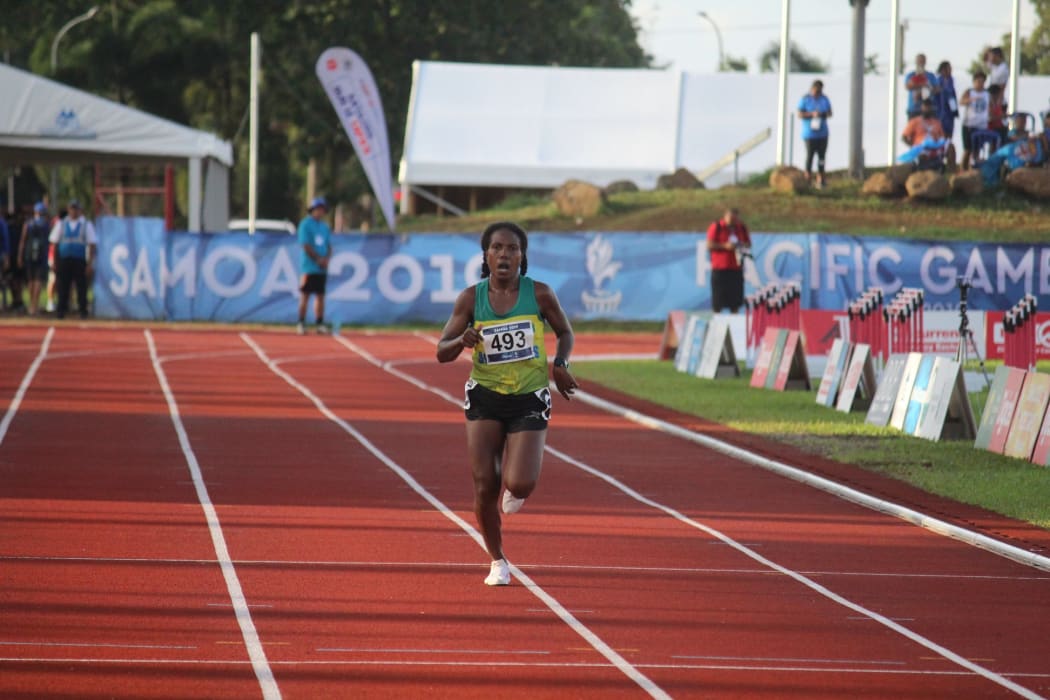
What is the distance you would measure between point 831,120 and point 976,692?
3856cm

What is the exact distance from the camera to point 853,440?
1608 cm

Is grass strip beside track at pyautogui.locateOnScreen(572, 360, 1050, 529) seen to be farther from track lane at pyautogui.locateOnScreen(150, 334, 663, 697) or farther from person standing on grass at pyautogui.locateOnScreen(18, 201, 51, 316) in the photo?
person standing on grass at pyautogui.locateOnScreen(18, 201, 51, 316)

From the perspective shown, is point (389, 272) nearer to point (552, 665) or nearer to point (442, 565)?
point (442, 565)

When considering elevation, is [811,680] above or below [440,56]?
below

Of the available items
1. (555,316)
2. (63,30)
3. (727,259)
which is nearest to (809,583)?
(555,316)

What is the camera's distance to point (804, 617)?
8383mm

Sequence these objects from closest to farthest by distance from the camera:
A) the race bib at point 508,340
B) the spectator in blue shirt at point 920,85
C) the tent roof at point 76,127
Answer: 1. the race bib at point 508,340
2. the tent roof at point 76,127
3. the spectator in blue shirt at point 920,85

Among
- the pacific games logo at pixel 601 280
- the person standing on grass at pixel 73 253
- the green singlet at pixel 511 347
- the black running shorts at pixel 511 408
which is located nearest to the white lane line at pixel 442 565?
the black running shorts at pixel 511 408

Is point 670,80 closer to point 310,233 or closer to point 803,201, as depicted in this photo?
point 803,201

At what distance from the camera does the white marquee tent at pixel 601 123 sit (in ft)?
142

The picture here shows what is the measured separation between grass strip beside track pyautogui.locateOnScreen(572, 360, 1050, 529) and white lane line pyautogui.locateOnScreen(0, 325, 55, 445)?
680 centimetres

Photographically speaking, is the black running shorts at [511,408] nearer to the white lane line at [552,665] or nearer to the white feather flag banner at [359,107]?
the white lane line at [552,665]

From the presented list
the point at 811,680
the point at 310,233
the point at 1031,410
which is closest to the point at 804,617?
the point at 811,680

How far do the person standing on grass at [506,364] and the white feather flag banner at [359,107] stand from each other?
91.3 ft
